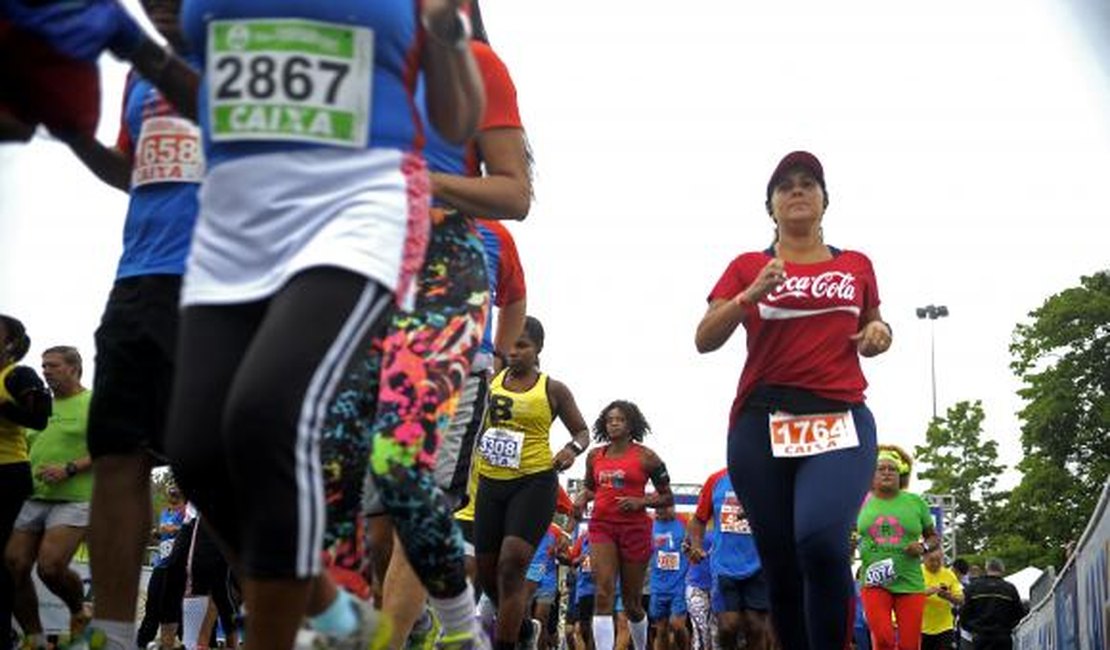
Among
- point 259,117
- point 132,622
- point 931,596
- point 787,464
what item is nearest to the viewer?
point 259,117

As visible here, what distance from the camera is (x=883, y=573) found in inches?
502

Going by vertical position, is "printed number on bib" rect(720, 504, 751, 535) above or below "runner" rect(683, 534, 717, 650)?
above

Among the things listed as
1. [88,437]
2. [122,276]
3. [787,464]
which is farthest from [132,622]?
[787,464]

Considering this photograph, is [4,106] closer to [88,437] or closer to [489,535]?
[88,437]

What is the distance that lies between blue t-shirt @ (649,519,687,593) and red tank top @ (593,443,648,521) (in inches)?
203

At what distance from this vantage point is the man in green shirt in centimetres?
993

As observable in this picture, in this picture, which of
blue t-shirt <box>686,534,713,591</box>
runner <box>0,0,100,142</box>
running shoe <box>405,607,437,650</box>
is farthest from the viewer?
blue t-shirt <box>686,534,713,591</box>

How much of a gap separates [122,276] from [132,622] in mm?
1188

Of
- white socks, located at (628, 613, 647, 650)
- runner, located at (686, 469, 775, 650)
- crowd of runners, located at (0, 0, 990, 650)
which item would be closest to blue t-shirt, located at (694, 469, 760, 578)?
runner, located at (686, 469, 775, 650)

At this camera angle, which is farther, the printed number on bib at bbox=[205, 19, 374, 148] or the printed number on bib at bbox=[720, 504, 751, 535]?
the printed number on bib at bbox=[720, 504, 751, 535]

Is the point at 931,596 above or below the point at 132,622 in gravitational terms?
below

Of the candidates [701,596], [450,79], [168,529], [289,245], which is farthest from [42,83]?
[701,596]

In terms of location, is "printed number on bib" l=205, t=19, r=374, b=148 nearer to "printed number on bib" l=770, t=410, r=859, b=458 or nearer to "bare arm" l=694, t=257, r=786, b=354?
"bare arm" l=694, t=257, r=786, b=354

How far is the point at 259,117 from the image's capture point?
3.28 m
